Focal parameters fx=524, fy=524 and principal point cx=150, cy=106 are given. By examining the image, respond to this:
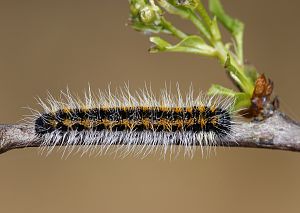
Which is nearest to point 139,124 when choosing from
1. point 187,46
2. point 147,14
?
point 187,46

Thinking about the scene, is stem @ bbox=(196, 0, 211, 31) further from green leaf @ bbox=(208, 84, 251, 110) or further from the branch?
the branch

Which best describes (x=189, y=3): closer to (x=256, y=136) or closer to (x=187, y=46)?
(x=187, y=46)

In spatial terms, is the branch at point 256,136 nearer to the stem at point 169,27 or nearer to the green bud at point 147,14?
the stem at point 169,27

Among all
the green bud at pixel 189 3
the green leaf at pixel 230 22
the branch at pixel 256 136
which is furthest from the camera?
the green leaf at pixel 230 22

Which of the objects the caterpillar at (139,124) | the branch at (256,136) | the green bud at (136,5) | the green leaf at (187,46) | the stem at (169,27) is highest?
the green bud at (136,5)

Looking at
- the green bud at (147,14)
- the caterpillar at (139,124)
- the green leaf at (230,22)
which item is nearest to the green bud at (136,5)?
the green bud at (147,14)

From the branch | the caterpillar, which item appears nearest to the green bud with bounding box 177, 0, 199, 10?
the caterpillar
